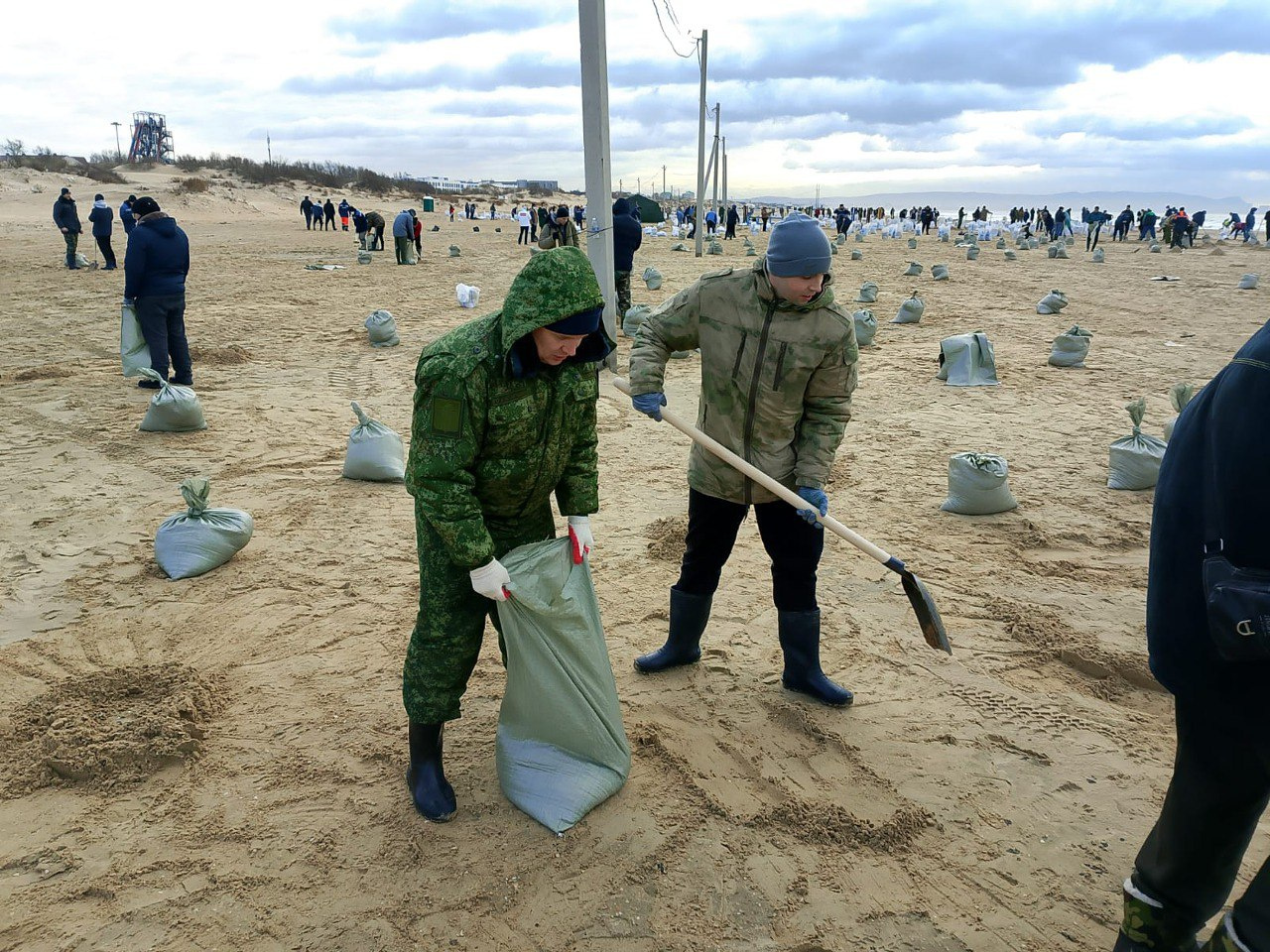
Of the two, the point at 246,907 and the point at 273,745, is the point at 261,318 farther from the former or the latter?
the point at 246,907

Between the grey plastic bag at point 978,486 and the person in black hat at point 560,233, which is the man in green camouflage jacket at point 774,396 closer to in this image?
the grey plastic bag at point 978,486

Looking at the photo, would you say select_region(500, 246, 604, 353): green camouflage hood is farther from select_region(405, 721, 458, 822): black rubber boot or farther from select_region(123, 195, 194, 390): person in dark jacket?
select_region(123, 195, 194, 390): person in dark jacket

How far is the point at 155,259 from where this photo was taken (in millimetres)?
7250

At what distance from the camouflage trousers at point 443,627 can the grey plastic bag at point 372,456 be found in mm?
3187

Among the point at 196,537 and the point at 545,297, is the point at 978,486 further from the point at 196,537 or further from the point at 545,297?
the point at 196,537

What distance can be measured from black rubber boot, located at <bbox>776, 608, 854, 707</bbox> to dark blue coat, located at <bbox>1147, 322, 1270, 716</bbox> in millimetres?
1489

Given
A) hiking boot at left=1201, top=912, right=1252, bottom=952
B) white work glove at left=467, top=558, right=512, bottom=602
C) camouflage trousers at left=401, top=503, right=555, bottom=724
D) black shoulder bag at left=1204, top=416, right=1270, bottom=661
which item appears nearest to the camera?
black shoulder bag at left=1204, top=416, right=1270, bottom=661

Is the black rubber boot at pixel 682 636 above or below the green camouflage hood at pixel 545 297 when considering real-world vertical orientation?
below

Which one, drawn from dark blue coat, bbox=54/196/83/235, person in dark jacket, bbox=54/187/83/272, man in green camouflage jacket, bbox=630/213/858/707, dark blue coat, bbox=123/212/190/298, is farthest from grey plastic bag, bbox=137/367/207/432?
dark blue coat, bbox=54/196/83/235

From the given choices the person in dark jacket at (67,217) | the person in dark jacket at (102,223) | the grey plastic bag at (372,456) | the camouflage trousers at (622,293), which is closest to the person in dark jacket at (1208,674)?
the grey plastic bag at (372,456)

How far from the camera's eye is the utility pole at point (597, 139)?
7797 millimetres

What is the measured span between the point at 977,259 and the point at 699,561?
23.5 meters

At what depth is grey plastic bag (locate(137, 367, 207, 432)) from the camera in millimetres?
6336

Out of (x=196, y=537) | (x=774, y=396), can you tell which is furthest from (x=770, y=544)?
(x=196, y=537)
